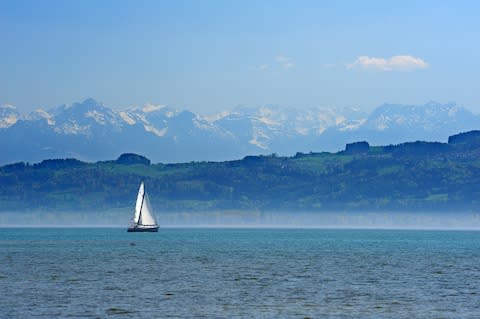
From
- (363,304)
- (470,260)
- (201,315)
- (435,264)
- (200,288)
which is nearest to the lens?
(201,315)

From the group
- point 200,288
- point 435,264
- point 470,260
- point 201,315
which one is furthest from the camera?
point 470,260

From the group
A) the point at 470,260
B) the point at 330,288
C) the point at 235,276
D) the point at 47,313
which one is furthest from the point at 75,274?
the point at 470,260

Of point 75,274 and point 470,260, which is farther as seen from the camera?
point 470,260

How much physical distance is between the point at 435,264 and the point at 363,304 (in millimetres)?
62794

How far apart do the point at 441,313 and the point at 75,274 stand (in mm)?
53284

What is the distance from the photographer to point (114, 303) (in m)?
85.6

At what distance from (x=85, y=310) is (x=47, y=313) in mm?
3289

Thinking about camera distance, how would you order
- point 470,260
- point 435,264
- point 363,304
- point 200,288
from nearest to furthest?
point 363,304 → point 200,288 → point 435,264 → point 470,260

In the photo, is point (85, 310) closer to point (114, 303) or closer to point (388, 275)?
point (114, 303)

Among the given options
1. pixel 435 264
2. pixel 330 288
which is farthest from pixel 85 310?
pixel 435 264

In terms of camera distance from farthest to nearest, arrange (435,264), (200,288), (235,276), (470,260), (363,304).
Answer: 1. (470,260)
2. (435,264)
3. (235,276)
4. (200,288)
5. (363,304)

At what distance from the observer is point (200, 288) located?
10012cm

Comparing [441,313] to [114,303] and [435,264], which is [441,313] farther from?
[435,264]

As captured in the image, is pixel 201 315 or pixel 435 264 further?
pixel 435 264
